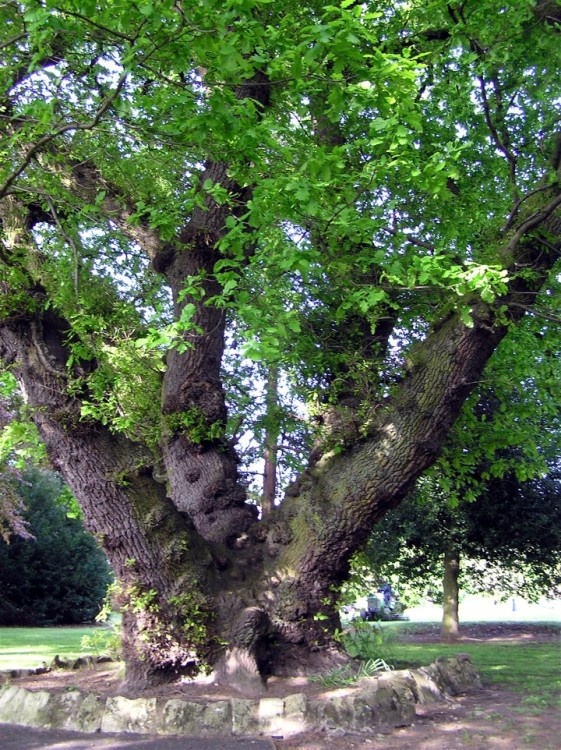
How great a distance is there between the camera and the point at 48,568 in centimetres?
2531

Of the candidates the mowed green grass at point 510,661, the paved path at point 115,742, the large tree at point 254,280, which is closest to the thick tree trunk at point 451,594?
the mowed green grass at point 510,661

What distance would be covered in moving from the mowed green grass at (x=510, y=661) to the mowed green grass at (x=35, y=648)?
4391mm

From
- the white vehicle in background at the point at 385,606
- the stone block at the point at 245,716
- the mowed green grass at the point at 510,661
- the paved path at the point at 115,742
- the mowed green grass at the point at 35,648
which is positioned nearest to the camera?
the paved path at the point at 115,742

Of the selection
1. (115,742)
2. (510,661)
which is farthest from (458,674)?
(115,742)

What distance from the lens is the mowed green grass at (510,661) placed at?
8353 mm

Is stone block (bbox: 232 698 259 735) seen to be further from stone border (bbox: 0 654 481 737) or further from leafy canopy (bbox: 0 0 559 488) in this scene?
leafy canopy (bbox: 0 0 559 488)

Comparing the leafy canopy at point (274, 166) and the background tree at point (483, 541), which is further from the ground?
the leafy canopy at point (274, 166)

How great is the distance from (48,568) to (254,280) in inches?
786

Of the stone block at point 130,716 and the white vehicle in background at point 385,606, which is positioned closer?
the stone block at point 130,716

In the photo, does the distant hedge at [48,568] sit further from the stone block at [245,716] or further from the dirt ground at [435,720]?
the stone block at [245,716]

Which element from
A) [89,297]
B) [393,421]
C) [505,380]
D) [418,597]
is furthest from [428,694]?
[418,597]

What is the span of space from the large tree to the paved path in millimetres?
1038

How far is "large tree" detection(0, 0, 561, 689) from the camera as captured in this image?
6.41 m

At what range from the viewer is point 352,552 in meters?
7.84
